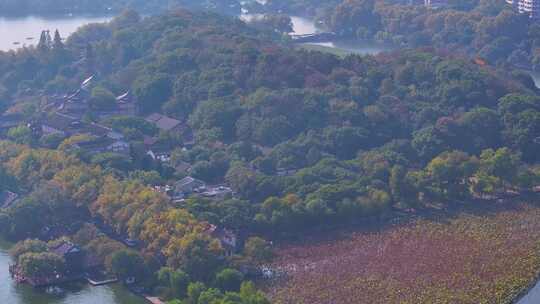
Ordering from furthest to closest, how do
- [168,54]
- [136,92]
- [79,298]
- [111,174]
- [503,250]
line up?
[168,54] < [136,92] < [111,174] < [503,250] < [79,298]

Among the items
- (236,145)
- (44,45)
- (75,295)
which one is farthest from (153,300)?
(44,45)

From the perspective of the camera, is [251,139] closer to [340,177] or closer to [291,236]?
[340,177]

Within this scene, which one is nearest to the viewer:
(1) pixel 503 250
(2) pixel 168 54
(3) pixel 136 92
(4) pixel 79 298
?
(4) pixel 79 298

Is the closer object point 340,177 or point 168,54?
point 340,177

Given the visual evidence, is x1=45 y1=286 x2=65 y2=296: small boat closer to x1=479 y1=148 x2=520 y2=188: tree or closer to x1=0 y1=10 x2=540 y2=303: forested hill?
x1=0 y1=10 x2=540 y2=303: forested hill

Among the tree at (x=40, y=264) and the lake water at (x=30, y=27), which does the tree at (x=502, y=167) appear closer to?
the tree at (x=40, y=264)

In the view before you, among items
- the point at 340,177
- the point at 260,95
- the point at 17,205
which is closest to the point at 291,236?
the point at 340,177

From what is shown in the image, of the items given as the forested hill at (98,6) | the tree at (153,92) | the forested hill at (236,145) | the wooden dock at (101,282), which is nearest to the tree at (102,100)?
the forested hill at (236,145)

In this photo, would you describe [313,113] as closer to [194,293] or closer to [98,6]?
[194,293]
